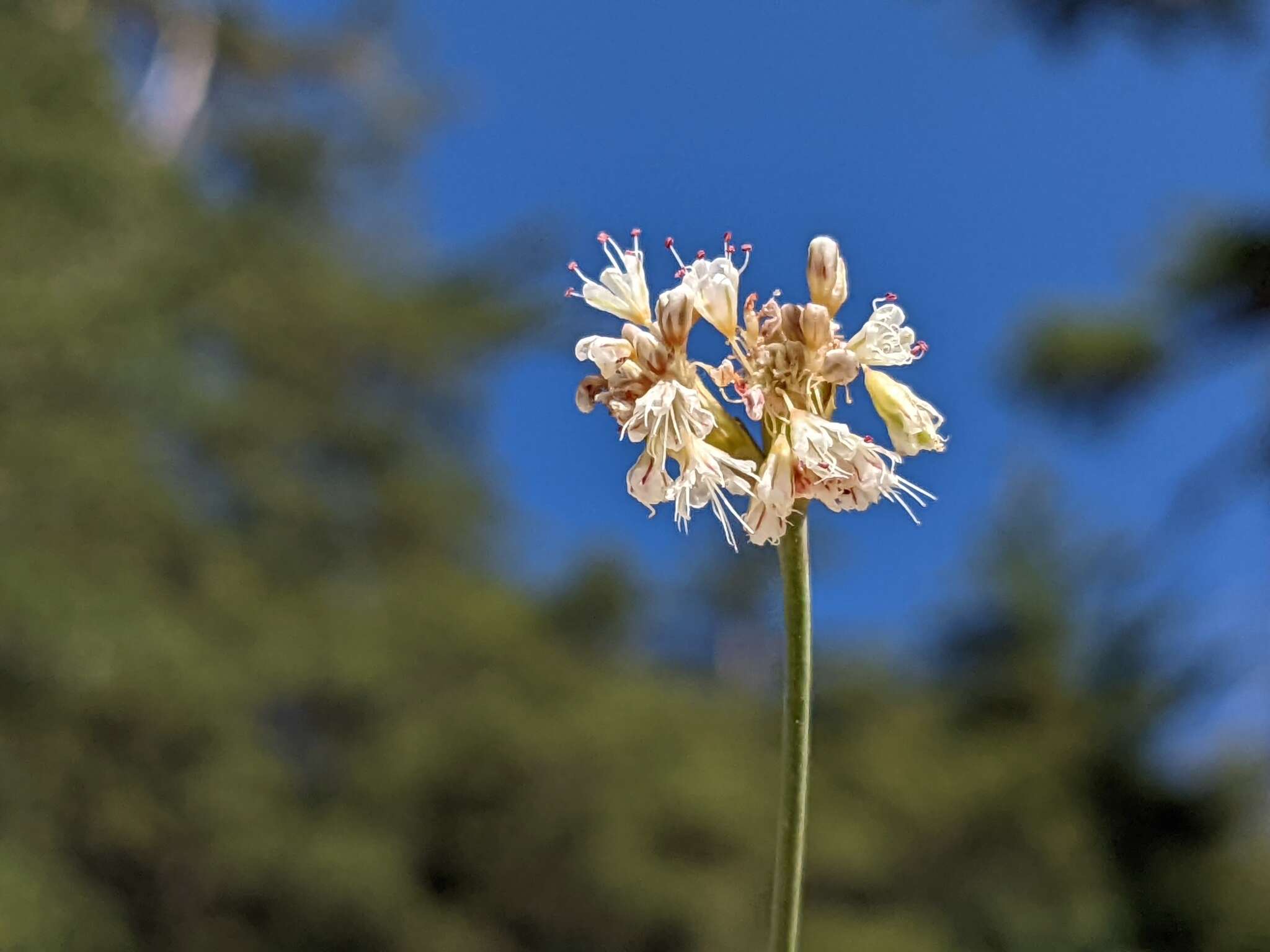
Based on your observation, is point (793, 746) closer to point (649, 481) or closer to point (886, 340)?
point (649, 481)

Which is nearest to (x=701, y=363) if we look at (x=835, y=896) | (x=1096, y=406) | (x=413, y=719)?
(x=1096, y=406)

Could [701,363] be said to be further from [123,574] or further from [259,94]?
[259,94]

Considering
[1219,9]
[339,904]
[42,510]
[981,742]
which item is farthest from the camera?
[981,742]

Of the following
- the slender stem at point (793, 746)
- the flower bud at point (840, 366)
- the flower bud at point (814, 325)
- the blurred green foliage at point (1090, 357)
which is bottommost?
the slender stem at point (793, 746)

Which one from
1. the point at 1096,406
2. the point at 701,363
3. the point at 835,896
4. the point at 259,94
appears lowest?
the point at 701,363

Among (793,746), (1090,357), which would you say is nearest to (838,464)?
(793,746)

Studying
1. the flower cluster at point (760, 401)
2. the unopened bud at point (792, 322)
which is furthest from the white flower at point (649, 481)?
the unopened bud at point (792, 322)

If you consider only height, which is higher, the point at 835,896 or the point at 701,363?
the point at 835,896

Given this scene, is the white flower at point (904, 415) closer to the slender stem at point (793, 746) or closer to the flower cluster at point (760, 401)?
the flower cluster at point (760, 401)
